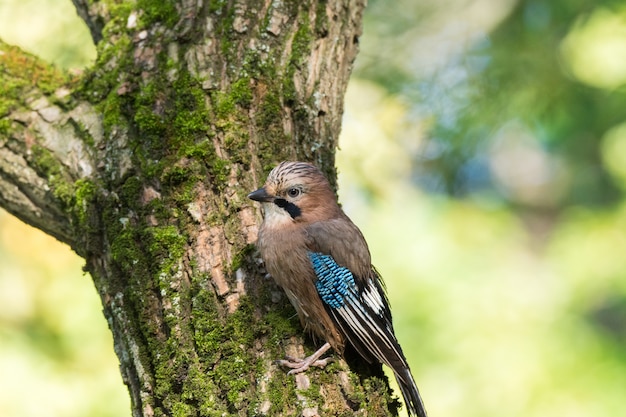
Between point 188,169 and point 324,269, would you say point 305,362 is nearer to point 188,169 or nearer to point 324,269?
point 324,269

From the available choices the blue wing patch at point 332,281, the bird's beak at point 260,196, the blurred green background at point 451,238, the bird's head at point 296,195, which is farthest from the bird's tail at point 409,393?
the blurred green background at point 451,238

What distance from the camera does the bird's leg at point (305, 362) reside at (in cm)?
285

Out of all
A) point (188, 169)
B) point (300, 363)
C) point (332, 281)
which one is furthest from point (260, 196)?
point (300, 363)

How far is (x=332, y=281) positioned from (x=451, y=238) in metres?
4.52

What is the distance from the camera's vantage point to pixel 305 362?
2.87 metres

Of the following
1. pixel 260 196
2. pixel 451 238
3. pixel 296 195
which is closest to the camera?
pixel 260 196

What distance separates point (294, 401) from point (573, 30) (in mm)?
4690

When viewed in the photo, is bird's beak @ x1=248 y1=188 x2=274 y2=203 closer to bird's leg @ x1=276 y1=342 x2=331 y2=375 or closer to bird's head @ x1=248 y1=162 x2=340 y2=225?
bird's head @ x1=248 y1=162 x2=340 y2=225

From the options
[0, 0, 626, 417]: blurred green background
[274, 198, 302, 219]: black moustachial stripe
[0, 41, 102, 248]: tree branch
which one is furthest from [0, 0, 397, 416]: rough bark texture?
[0, 0, 626, 417]: blurred green background

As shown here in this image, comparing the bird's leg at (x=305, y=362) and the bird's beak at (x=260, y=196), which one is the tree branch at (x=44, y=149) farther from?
the bird's leg at (x=305, y=362)

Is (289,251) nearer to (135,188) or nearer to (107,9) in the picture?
(135,188)

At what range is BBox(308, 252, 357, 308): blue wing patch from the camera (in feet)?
10.6

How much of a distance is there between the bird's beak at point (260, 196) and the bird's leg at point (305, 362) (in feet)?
2.26

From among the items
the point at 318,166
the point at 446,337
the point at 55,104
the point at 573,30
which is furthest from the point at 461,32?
the point at 55,104
